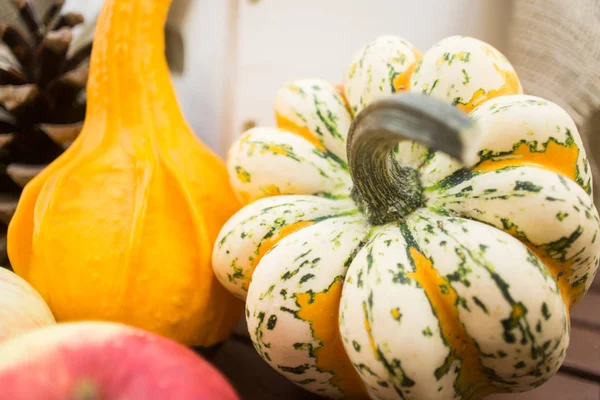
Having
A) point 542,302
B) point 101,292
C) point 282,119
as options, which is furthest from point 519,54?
point 101,292

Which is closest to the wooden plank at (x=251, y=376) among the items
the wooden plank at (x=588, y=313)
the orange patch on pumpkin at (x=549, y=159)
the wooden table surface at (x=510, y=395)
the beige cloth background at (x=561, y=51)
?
the wooden table surface at (x=510, y=395)

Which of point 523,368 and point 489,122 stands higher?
point 489,122

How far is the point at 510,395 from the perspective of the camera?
0.53 meters

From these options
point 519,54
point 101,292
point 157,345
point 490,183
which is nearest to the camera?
point 157,345

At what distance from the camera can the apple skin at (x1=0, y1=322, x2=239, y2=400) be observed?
298mm

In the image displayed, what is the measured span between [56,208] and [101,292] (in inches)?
4.7

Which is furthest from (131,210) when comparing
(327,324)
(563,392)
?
(563,392)

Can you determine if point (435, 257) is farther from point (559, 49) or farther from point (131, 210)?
point (559, 49)

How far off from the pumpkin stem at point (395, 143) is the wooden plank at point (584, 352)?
301mm

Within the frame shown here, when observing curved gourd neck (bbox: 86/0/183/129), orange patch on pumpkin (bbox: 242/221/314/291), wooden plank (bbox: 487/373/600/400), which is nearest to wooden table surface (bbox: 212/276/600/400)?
wooden plank (bbox: 487/373/600/400)

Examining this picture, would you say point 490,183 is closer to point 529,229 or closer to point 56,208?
point 529,229

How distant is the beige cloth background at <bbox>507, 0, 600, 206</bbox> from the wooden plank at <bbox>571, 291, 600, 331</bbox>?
31 cm

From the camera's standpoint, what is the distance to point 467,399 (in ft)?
1.47

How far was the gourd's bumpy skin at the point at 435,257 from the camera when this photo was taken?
15.4 inches
